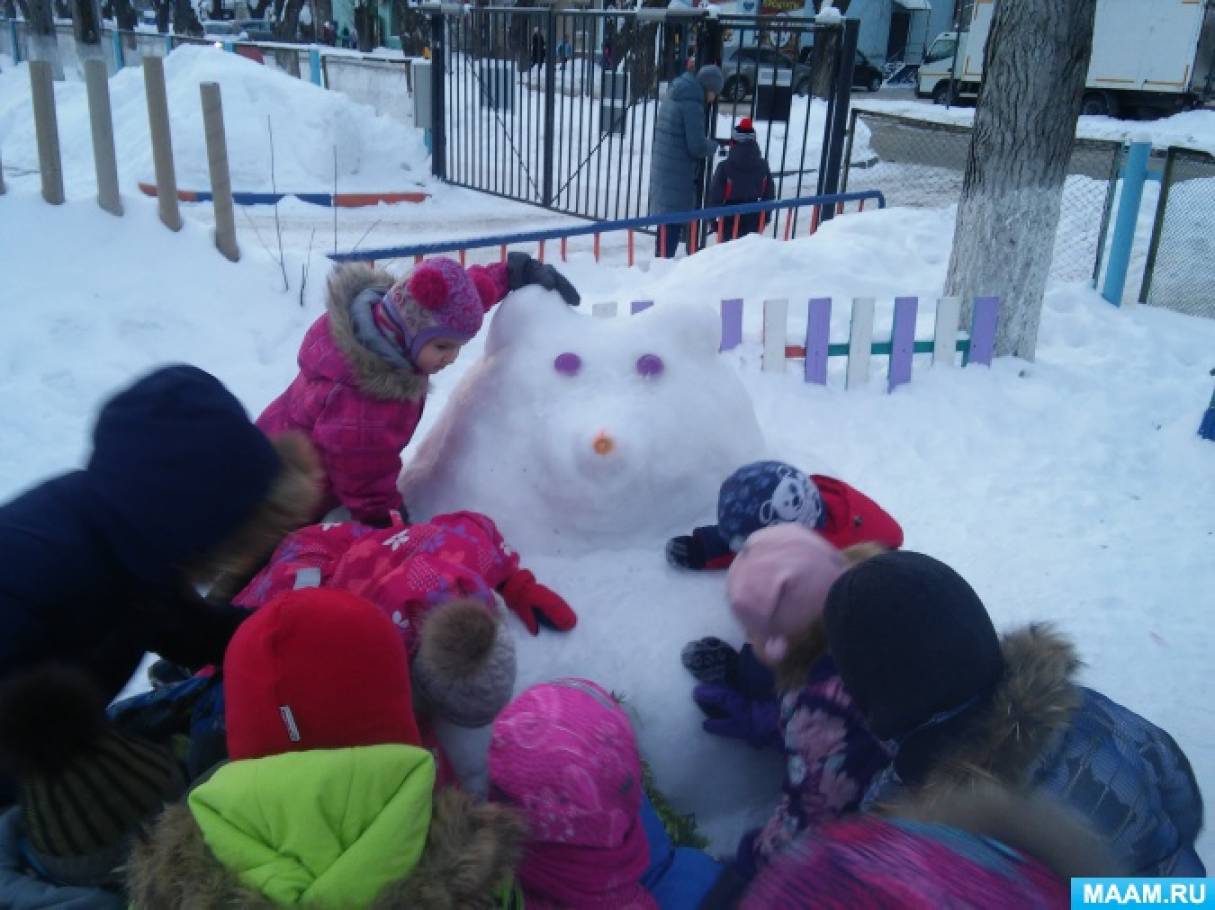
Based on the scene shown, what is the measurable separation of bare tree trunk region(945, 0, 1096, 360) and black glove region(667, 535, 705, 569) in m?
4.14

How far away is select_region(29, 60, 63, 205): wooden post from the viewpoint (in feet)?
20.2

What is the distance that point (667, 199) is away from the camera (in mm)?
9609

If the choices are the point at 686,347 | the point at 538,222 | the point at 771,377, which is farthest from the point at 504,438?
the point at 538,222

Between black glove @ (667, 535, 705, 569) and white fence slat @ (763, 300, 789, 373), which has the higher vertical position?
black glove @ (667, 535, 705, 569)

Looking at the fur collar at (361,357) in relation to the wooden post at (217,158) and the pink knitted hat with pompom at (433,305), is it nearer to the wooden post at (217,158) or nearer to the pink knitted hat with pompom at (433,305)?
the pink knitted hat with pompom at (433,305)

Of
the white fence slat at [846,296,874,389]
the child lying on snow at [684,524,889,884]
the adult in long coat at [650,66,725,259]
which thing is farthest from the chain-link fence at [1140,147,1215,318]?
the child lying on snow at [684,524,889,884]

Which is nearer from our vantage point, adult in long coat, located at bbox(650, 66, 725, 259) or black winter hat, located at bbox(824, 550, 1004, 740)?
black winter hat, located at bbox(824, 550, 1004, 740)

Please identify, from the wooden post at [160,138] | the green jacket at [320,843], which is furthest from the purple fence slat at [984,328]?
the green jacket at [320,843]

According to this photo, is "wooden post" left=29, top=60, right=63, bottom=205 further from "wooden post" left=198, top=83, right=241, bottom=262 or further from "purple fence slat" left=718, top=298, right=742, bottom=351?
"purple fence slat" left=718, top=298, right=742, bottom=351

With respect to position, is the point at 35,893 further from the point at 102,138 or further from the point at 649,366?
the point at 102,138

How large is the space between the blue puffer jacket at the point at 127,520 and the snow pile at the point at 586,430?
881 millimetres

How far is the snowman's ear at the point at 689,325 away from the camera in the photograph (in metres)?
2.95

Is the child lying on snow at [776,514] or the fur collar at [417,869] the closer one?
the fur collar at [417,869]

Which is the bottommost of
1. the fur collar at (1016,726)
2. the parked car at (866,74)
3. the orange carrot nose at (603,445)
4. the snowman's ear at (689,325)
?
the fur collar at (1016,726)
